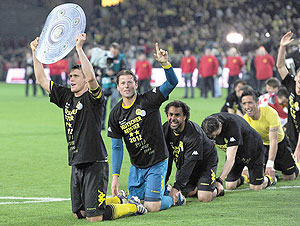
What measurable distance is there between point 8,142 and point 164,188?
711 cm

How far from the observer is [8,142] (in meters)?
13.5

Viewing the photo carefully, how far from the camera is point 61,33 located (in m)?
6.51

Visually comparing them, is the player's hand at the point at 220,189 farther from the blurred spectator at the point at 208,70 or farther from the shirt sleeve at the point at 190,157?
the blurred spectator at the point at 208,70

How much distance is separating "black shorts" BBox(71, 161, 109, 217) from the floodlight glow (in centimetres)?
2883

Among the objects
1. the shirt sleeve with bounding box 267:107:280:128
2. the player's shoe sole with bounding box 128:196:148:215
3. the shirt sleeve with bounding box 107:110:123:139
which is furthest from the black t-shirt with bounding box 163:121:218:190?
the shirt sleeve with bounding box 267:107:280:128

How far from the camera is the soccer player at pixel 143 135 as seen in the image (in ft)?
22.1

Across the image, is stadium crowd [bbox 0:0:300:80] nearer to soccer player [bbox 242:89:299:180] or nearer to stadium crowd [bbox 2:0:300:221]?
stadium crowd [bbox 2:0:300:221]

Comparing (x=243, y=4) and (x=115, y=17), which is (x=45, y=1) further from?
(x=243, y=4)

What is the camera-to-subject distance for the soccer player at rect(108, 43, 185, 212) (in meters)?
6.75

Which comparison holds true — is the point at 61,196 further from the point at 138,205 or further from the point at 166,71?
the point at 166,71

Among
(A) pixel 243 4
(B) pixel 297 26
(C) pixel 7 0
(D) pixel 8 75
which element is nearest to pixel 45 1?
(C) pixel 7 0

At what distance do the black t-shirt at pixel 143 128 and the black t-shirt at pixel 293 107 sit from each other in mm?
3014

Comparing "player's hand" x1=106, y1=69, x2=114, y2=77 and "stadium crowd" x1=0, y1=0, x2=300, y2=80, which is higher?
"stadium crowd" x1=0, y1=0, x2=300, y2=80

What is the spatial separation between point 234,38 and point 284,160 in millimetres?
26187
